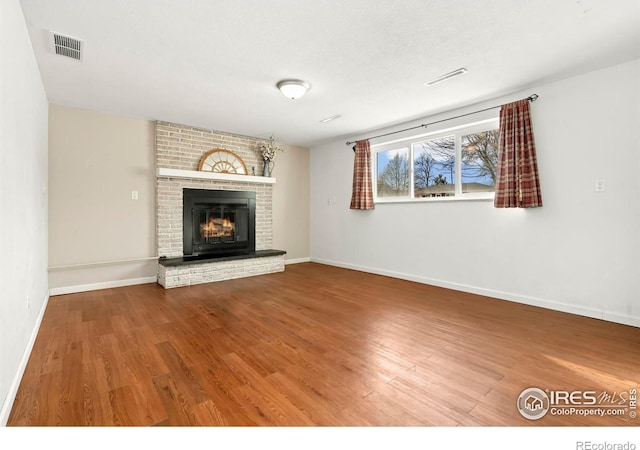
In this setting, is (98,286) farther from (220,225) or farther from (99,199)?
(220,225)

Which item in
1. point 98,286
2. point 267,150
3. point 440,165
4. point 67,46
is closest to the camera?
point 67,46

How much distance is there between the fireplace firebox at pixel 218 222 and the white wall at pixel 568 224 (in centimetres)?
308

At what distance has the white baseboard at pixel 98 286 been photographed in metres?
3.80

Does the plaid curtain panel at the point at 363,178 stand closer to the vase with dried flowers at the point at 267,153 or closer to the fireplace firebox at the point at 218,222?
the vase with dried flowers at the point at 267,153

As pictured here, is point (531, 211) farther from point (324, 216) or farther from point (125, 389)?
point (125, 389)

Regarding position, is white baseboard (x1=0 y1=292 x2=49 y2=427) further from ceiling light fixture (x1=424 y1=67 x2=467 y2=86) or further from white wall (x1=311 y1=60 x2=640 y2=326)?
white wall (x1=311 y1=60 x2=640 y2=326)

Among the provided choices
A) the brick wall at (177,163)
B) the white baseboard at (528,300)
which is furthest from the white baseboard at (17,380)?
the white baseboard at (528,300)

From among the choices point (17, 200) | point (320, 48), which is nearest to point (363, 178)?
point (320, 48)

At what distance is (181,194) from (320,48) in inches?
129

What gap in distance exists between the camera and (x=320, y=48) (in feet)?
8.19

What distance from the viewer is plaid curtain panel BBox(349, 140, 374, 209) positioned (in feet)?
16.8

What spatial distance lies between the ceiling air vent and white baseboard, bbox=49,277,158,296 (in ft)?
9.41

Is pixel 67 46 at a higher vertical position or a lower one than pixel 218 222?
higher

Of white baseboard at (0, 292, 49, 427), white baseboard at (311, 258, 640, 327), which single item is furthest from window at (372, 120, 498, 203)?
white baseboard at (0, 292, 49, 427)
